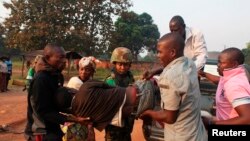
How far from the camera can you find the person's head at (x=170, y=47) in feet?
8.30

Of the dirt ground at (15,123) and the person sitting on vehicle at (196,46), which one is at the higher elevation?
the person sitting on vehicle at (196,46)

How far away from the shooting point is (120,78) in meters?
3.91

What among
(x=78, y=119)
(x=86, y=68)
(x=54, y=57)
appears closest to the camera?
(x=78, y=119)

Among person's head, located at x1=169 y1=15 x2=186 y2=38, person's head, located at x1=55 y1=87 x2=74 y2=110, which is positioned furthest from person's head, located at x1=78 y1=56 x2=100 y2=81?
person's head, located at x1=169 y1=15 x2=186 y2=38

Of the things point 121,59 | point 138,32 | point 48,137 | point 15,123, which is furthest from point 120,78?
point 138,32

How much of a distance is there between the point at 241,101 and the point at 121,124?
99 centimetres

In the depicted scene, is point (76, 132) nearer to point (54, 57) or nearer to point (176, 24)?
point (54, 57)

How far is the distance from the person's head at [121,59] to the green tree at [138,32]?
4155 cm

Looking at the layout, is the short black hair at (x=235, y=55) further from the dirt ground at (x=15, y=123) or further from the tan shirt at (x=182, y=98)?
the dirt ground at (x=15, y=123)

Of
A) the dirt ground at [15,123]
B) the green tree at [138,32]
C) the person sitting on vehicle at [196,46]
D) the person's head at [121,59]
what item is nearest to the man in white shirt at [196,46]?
the person sitting on vehicle at [196,46]

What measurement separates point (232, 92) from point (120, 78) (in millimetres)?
1527

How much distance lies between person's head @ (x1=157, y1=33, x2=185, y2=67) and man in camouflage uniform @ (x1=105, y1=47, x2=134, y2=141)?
4.27 feet

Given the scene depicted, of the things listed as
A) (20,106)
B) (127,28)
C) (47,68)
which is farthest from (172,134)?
(127,28)

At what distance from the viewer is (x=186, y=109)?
8.18 feet
